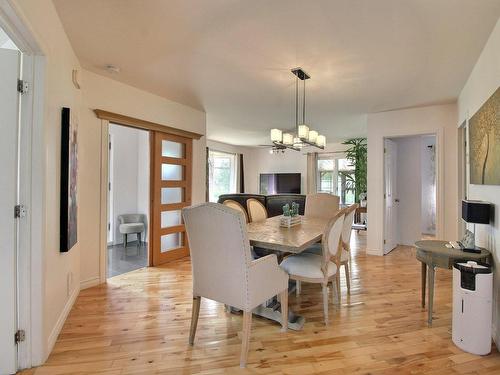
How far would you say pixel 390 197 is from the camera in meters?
5.08

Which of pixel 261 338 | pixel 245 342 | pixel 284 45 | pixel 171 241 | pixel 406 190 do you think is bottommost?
pixel 261 338

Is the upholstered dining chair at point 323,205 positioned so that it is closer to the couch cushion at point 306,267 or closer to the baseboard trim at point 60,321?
the couch cushion at point 306,267

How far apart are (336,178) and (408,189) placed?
119 inches

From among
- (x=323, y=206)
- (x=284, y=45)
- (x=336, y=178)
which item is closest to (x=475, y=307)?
(x=323, y=206)

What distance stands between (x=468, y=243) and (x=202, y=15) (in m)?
2.80

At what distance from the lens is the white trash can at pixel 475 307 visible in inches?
75.5

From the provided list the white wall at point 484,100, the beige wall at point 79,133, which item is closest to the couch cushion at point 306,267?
the white wall at point 484,100

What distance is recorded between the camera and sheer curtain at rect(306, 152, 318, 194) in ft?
27.9

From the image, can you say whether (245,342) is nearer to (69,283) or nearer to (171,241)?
(69,283)

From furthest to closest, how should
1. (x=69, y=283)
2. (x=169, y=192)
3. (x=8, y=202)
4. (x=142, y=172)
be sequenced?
1. (x=142, y=172)
2. (x=169, y=192)
3. (x=69, y=283)
4. (x=8, y=202)

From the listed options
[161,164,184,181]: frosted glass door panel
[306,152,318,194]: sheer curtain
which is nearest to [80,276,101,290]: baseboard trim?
[161,164,184,181]: frosted glass door panel

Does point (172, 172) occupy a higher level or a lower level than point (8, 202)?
higher

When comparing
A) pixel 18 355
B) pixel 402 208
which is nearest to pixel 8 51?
pixel 18 355

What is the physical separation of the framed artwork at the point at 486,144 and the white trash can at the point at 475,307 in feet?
2.29
